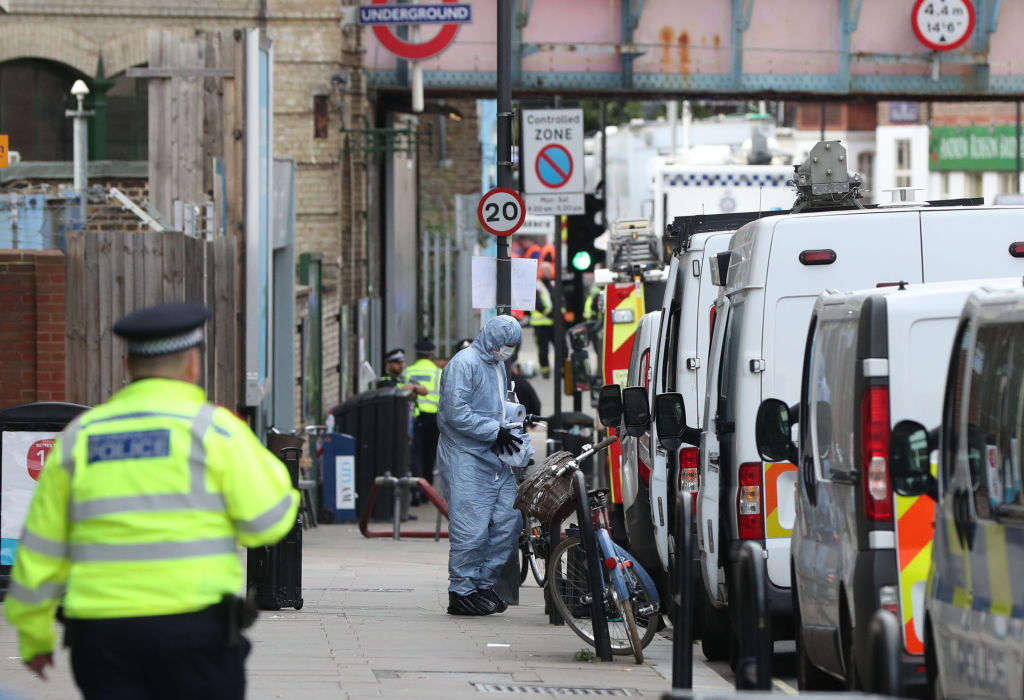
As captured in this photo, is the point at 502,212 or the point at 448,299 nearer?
the point at 502,212

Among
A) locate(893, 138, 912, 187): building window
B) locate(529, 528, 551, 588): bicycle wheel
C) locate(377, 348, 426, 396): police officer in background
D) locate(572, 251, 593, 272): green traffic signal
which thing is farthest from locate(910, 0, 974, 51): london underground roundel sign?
locate(893, 138, 912, 187): building window

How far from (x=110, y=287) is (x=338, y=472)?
5942 millimetres

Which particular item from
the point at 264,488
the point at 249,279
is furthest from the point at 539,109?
the point at 264,488

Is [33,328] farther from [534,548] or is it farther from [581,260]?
[581,260]

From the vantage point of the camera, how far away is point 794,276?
822 cm

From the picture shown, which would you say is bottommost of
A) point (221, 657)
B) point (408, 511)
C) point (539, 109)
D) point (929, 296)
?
point (408, 511)

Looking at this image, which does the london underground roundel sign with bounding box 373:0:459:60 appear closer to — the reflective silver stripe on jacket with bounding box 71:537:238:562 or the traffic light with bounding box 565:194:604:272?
the traffic light with bounding box 565:194:604:272

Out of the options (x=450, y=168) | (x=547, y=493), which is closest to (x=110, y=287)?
(x=547, y=493)

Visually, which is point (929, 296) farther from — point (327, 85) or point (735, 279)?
point (327, 85)

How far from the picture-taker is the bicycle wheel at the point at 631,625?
8.88m

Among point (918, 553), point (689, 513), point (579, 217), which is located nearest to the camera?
point (918, 553)

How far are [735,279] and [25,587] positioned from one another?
4.86 metres

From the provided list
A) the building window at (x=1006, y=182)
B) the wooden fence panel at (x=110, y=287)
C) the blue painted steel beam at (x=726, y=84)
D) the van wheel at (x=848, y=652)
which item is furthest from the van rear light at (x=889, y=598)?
the building window at (x=1006, y=182)

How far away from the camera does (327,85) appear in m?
21.8
